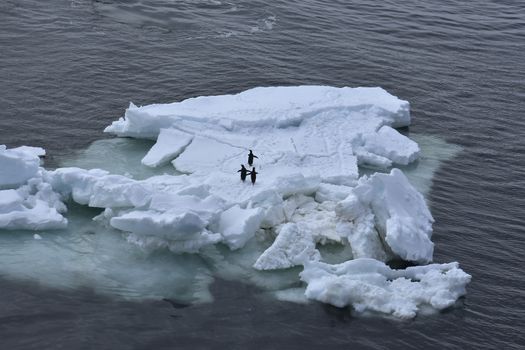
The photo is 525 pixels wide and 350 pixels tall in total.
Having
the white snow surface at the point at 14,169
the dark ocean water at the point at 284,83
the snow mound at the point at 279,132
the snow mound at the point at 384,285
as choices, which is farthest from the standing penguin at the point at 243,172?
the white snow surface at the point at 14,169

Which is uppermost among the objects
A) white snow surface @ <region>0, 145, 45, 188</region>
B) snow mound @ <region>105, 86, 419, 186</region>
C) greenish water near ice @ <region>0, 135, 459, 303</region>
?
snow mound @ <region>105, 86, 419, 186</region>

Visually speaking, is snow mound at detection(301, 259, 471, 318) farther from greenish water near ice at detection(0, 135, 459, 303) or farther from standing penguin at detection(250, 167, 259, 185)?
standing penguin at detection(250, 167, 259, 185)

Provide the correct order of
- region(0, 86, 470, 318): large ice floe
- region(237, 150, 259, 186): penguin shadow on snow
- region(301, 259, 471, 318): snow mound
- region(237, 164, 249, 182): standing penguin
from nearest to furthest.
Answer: region(301, 259, 471, 318): snow mound < region(0, 86, 470, 318): large ice floe < region(237, 150, 259, 186): penguin shadow on snow < region(237, 164, 249, 182): standing penguin

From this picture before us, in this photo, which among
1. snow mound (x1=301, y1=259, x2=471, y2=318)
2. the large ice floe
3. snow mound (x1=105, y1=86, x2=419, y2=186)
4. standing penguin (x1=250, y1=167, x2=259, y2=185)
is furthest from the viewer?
snow mound (x1=105, y1=86, x2=419, y2=186)

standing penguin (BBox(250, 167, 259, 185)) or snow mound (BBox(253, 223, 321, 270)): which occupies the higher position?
standing penguin (BBox(250, 167, 259, 185))

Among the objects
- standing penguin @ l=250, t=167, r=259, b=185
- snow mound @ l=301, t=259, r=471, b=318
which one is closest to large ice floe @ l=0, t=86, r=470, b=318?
snow mound @ l=301, t=259, r=471, b=318

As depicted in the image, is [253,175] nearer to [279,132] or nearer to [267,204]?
[267,204]

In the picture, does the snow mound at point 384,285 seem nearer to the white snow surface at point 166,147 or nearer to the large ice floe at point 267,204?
the large ice floe at point 267,204
